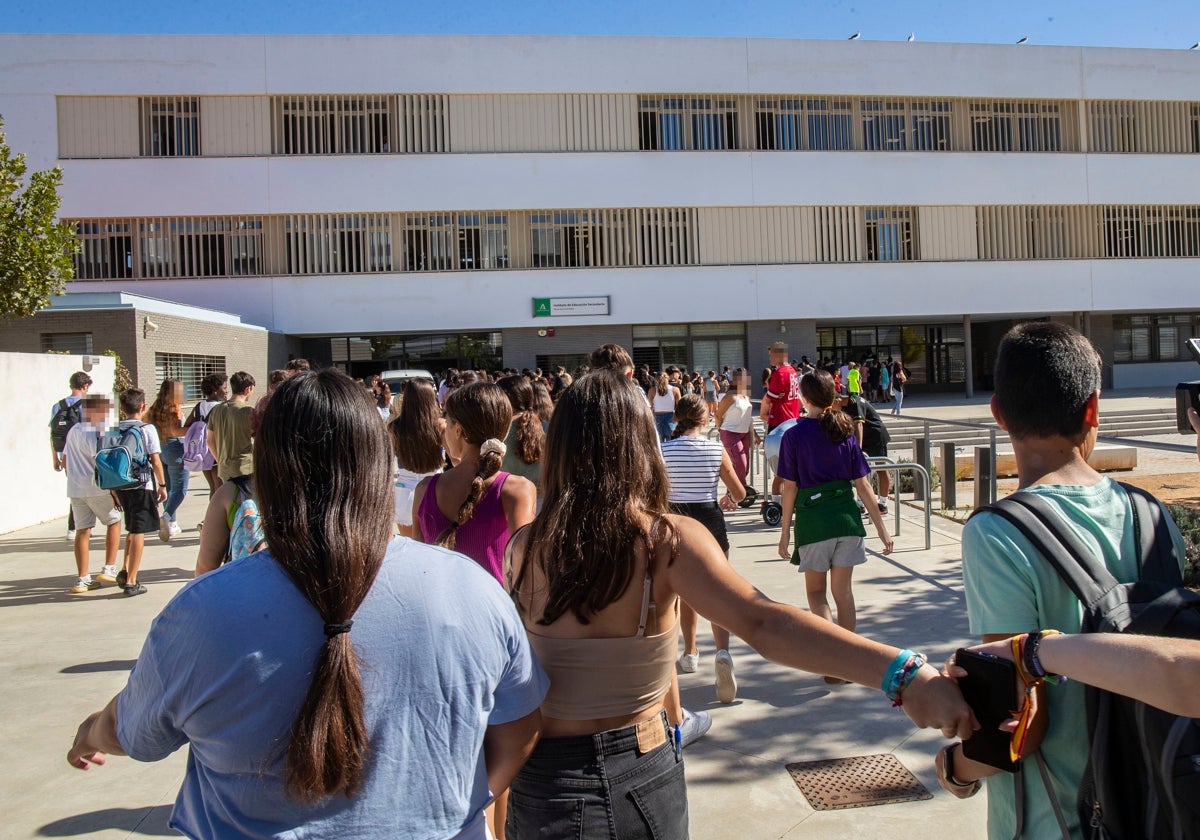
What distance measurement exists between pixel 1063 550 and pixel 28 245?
16756 mm

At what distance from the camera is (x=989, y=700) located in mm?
1794

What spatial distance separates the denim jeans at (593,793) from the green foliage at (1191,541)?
487 cm

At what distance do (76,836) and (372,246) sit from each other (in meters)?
25.2

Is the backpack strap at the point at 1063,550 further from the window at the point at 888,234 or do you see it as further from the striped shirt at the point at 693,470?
the window at the point at 888,234

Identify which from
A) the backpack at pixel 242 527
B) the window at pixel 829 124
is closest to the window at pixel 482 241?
the window at pixel 829 124

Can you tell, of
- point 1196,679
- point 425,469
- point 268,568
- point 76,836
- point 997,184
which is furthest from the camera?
point 997,184

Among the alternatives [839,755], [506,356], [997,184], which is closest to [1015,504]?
[839,755]

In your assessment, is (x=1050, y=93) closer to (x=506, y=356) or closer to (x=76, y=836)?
(x=506, y=356)

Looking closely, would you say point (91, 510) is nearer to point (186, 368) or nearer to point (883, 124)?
point (186, 368)

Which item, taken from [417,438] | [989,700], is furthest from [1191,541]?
[989,700]

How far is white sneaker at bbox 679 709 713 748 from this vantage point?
4559 mm

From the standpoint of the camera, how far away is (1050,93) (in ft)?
98.5

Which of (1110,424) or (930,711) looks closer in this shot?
(930,711)

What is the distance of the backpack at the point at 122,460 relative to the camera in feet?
25.4
